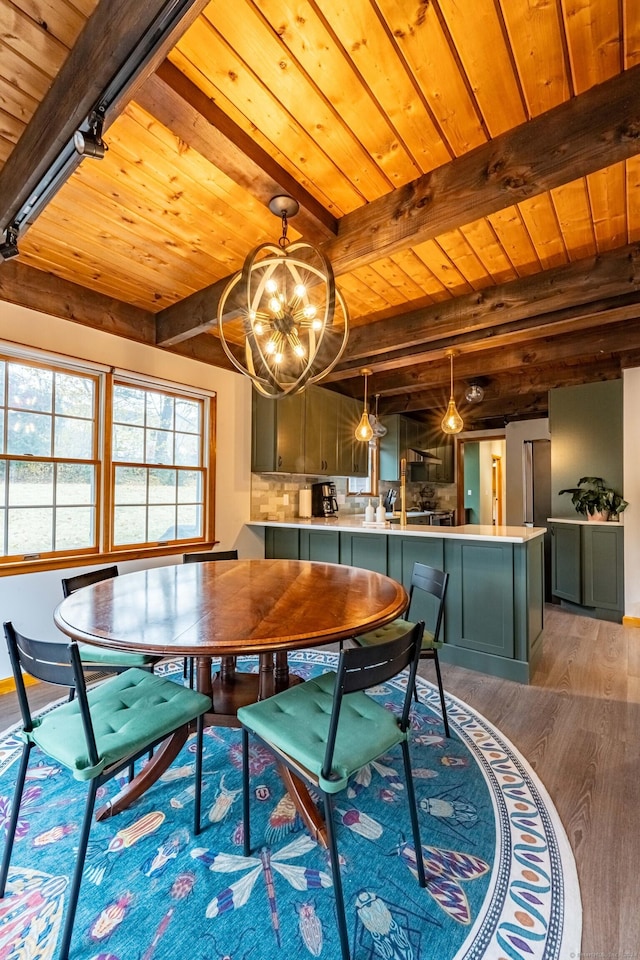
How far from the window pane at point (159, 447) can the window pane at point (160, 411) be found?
69mm

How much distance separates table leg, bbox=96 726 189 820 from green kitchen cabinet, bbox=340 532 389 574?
211cm

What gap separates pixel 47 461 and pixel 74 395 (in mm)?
532

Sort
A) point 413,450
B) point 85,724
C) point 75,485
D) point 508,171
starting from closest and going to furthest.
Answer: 1. point 85,724
2. point 508,171
3. point 75,485
4. point 413,450

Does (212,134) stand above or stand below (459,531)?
above

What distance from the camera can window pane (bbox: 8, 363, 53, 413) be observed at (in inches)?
112

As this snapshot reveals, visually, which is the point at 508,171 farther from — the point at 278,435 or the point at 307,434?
the point at 307,434

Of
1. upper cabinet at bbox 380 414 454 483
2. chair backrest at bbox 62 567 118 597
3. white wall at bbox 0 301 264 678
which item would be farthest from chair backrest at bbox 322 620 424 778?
upper cabinet at bbox 380 414 454 483

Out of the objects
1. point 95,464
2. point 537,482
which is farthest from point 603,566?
point 95,464

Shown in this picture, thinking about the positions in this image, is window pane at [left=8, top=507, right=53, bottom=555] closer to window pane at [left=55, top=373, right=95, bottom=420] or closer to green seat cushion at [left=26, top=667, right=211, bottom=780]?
window pane at [left=55, top=373, right=95, bottom=420]

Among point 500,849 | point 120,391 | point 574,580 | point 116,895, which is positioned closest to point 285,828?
point 116,895

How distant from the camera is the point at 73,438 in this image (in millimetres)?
3166

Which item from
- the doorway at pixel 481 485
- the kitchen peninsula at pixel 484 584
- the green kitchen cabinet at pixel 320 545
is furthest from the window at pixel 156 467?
the doorway at pixel 481 485

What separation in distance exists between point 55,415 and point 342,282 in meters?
2.28

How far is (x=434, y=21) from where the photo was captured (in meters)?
1.35
